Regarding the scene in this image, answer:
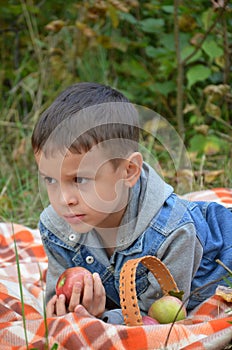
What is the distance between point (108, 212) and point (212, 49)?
1963mm

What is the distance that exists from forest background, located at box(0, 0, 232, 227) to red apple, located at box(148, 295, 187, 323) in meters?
1.18

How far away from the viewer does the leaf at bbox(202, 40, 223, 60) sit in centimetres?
370

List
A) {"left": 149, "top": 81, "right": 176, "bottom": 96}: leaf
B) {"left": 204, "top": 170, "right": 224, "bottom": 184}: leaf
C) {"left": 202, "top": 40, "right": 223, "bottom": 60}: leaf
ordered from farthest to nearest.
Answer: {"left": 149, "top": 81, "right": 176, "bottom": 96}: leaf
{"left": 202, "top": 40, "right": 223, "bottom": 60}: leaf
{"left": 204, "top": 170, "right": 224, "bottom": 184}: leaf

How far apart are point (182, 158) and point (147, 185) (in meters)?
1.27

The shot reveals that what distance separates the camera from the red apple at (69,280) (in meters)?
1.96

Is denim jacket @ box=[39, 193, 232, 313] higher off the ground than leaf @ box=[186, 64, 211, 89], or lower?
higher

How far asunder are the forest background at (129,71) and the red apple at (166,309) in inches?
46.3

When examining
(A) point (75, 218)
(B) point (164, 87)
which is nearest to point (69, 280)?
(A) point (75, 218)

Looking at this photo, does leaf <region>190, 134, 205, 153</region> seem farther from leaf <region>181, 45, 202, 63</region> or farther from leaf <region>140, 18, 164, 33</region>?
leaf <region>140, 18, 164, 33</region>

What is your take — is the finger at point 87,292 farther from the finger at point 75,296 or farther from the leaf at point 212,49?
the leaf at point 212,49

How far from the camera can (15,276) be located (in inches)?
100

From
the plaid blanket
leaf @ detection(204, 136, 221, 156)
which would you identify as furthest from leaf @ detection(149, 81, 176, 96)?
the plaid blanket

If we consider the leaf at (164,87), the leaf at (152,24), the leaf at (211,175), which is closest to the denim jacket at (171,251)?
the leaf at (211,175)

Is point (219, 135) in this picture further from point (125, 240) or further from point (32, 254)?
point (125, 240)
